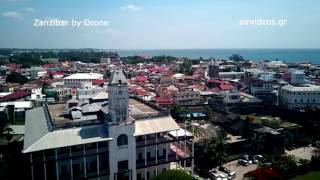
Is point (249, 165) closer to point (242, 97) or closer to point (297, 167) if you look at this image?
point (297, 167)

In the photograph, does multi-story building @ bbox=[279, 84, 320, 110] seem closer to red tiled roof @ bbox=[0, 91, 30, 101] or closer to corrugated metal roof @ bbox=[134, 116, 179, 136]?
corrugated metal roof @ bbox=[134, 116, 179, 136]

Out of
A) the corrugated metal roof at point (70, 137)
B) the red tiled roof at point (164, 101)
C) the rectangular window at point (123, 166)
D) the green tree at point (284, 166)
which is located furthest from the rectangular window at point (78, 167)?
the red tiled roof at point (164, 101)

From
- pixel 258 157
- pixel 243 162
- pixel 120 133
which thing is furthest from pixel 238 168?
pixel 120 133

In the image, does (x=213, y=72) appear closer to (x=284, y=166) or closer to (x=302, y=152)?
(x=302, y=152)

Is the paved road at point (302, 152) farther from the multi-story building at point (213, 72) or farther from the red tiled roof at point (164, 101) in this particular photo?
the multi-story building at point (213, 72)

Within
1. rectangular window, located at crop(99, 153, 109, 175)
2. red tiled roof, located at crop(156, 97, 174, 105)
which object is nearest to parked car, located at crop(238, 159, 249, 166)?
rectangular window, located at crop(99, 153, 109, 175)

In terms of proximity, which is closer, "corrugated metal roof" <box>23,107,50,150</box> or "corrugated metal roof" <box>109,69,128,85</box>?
"corrugated metal roof" <box>23,107,50,150</box>

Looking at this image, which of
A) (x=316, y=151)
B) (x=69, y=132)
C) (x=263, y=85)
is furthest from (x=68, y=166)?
(x=263, y=85)

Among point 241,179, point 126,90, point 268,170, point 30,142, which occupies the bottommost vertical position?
point 241,179
